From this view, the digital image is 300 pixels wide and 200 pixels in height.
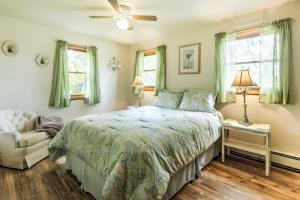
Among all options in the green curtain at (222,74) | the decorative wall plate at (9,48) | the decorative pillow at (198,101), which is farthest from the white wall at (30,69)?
the green curtain at (222,74)

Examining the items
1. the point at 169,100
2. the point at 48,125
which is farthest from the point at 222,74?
the point at 48,125

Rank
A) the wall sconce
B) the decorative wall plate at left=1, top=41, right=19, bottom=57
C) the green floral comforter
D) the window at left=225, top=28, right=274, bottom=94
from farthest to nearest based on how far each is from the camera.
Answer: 1. the wall sconce
2. the decorative wall plate at left=1, top=41, right=19, bottom=57
3. the window at left=225, top=28, right=274, bottom=94
4. the green floral comforter

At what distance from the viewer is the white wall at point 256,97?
2.53 meters

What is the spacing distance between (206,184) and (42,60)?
3695 millimetres

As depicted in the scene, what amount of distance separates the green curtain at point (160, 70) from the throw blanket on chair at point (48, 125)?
7.40ft

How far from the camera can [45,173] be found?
7.92 feet

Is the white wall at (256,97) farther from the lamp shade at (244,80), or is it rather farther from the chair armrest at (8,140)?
the chair armrest at (8,140)

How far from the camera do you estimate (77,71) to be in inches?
165

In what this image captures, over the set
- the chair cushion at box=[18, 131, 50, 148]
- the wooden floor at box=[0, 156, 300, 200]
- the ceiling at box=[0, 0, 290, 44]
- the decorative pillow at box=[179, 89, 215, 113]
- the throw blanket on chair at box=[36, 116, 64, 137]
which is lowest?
the wooden floor at box=[0, 156, 300, 200]

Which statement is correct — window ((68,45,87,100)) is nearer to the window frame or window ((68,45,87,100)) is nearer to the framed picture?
the framed picture

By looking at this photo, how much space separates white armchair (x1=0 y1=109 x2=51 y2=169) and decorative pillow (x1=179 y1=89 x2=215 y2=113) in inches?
96.5

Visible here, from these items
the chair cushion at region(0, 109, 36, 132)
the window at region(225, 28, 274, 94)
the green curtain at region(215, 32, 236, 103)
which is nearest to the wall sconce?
→ the chair cushion at region(0, 109, 36, 132)

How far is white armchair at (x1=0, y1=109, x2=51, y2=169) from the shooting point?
98.7 inches

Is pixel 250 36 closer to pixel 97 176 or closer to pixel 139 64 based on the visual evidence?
pixel 139 64
